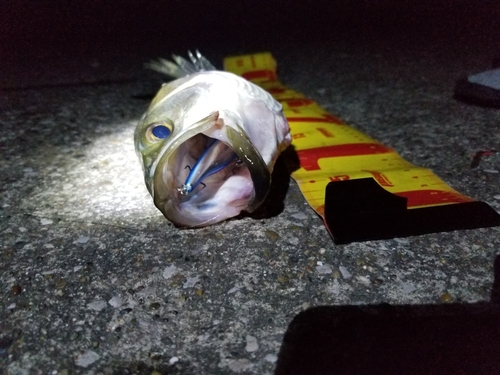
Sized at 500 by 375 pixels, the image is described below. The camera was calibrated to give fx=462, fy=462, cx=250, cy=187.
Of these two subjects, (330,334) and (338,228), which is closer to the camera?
(330,334)

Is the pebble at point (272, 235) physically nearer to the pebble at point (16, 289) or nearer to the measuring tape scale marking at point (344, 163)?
the measuring tape scale marking at point (344, 163)

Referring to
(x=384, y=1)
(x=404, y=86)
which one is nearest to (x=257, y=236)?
(x=404, y=86)

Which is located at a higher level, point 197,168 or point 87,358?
point 197,168

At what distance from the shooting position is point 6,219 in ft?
6.55

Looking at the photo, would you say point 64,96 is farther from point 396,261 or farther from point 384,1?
point 384,1

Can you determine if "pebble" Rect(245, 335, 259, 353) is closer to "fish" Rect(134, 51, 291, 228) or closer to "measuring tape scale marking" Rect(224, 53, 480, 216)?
"fish" Rect(134, 51, 291, 228)

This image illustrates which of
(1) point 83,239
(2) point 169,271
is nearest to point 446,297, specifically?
(2) point 169,271

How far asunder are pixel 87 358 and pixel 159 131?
0.83 meters

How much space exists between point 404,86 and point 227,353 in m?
2.83

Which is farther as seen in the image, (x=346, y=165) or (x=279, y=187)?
(x=346, y=165)

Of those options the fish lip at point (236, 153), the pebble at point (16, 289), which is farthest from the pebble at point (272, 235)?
the pebble at point (16, 289)

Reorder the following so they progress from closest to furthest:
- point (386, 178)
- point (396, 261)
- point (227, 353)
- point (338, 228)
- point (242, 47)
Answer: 1. point (227, 353)
2. point (396, 261)
3. point (338, 228)
4. point (386, 178)
5. point (242, 47)

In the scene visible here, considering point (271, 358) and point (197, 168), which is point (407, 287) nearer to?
point (271, 358)

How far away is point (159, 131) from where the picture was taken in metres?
1.75
